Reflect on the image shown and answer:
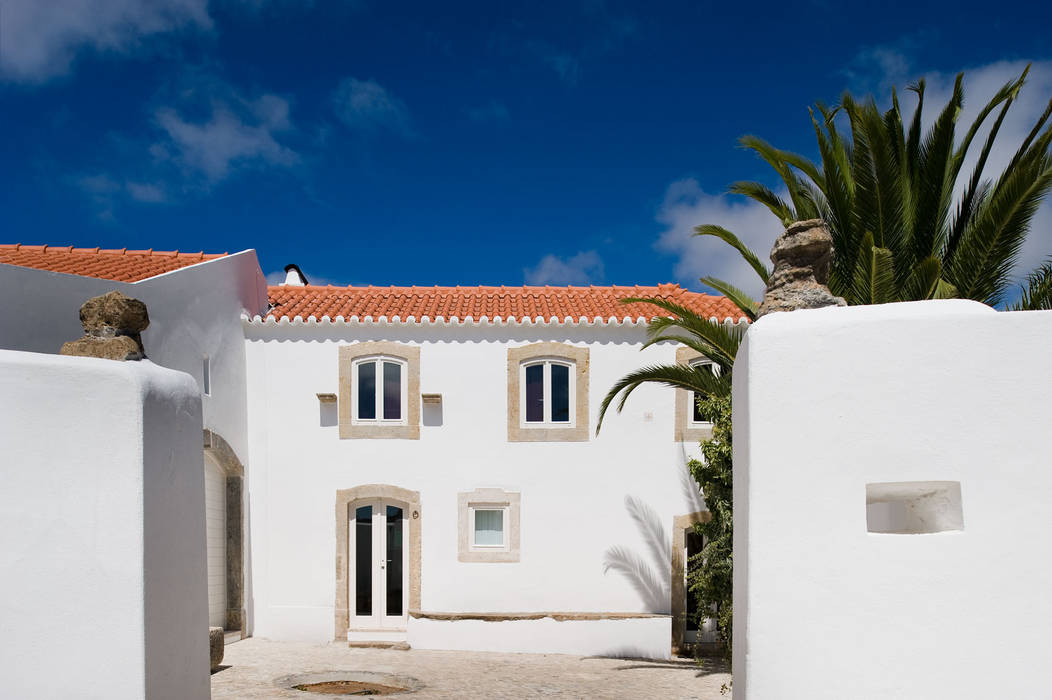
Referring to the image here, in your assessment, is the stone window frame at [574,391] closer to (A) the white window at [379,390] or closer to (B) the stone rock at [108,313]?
(A) the white window at [379,390]

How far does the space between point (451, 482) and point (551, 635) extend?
9.70ft

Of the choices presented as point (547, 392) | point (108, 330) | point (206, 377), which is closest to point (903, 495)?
point (108, 330)

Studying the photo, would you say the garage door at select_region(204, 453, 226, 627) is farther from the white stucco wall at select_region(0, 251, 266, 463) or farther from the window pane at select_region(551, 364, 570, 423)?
the window pane at select_region(551, 364, 570, 423)

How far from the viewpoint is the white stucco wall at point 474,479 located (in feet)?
40.7

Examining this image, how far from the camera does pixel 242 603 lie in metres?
12.2

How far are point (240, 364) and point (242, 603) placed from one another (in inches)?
153

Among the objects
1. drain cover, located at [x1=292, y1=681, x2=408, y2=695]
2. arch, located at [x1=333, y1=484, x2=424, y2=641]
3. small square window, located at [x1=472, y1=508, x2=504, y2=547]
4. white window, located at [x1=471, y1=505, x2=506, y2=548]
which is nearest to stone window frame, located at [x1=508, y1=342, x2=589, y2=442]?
white window, located at [x1=471, y1=505, x2=506, y2=548]

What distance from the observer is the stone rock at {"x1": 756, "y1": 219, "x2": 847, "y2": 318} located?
5309 millimetres

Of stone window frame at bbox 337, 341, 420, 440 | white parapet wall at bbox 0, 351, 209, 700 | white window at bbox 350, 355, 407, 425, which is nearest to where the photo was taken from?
white parapet wall at bbox 0, 351, 209, 700

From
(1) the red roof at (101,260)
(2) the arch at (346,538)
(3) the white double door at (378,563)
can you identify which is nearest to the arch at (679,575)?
(2) the arch at (346,538)

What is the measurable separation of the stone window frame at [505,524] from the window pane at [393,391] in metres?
1.78

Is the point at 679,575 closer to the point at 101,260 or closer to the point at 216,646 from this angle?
the point at 216,646

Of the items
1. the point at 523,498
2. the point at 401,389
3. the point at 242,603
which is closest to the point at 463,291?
the point at 401,389

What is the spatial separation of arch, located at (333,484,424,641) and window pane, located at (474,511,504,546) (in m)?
0.94
